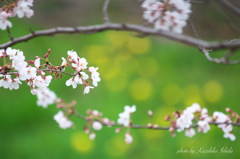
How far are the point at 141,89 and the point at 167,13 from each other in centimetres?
163

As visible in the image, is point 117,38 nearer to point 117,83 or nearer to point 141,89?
point 117,83

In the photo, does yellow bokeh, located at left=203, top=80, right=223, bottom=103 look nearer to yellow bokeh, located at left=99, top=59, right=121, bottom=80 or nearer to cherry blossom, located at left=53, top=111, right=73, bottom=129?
yellow bokeh, located at left=99, top=59, right=121, bottom=80

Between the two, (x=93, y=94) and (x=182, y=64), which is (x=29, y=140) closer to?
(x=93, y=94)

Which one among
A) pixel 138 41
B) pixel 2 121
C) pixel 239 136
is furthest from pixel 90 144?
pixel 138 41

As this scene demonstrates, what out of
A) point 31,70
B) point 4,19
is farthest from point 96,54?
point 31,70

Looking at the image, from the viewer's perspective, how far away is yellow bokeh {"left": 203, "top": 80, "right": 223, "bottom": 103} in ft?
9.65

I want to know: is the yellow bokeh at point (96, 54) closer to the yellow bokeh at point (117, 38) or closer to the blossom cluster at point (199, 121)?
the yellow bokeh at point (117, 38)

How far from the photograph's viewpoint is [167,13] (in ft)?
4.86

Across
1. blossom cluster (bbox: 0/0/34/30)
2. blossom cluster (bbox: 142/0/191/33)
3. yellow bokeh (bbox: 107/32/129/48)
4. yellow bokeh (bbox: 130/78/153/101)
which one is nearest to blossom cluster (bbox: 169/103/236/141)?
blossom cluster (bbox: 142/0/191/33)

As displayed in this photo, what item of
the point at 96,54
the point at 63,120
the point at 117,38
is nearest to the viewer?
the point at 63,120

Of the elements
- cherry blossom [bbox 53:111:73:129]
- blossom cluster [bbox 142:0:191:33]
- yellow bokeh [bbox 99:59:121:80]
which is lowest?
yellow bokeh [bbox 99:59:121:80]

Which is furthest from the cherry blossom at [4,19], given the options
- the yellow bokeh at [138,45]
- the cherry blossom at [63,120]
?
the yellow bokeh at [138,45]

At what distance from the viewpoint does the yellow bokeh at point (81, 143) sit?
95.0 inches

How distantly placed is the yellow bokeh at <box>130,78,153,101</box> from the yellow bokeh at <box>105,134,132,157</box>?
23.3 inches
